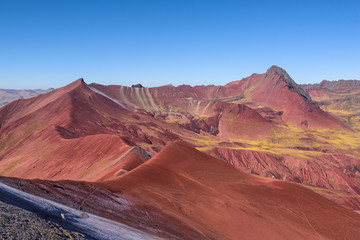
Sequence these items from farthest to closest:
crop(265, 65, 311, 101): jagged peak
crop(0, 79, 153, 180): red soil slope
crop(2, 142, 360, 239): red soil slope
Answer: crop(265, 65, 311, 101): jagged peak < crop(0, 79, 153, 180): red soil slope < crop(2, 142, 360, 239): red soil slope

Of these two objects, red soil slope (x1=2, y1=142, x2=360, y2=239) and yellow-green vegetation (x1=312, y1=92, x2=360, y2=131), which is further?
yellow-green vegetation (x1=312, y1=92, x2=360, y2=131)

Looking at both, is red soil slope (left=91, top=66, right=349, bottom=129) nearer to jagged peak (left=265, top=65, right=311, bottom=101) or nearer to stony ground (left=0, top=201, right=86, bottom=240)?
jagged peak (left=265, top=65, right=311, bottom=101)

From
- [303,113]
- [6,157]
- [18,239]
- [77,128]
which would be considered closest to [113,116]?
[77,128]

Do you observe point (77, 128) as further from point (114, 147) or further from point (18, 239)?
point (18, 239)

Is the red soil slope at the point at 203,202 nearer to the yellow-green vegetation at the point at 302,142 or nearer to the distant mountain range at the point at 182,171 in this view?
the distant mountain range at the point at 182,171

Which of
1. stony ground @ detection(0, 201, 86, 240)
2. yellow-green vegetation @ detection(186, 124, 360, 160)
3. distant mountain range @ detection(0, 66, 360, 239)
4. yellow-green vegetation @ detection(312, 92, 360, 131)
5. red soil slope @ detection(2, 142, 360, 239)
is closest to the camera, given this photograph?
stony ground @ detection(0, 201, 86, 240)

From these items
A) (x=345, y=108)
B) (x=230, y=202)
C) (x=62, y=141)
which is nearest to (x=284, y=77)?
(x=345, y=108)

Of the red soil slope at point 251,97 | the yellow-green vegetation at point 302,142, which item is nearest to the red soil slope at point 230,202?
the yellow-green vegetation at point 302,142

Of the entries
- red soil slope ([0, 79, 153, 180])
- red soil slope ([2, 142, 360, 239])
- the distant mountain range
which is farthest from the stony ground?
red soil slope ([0, 79, 153, 180])
